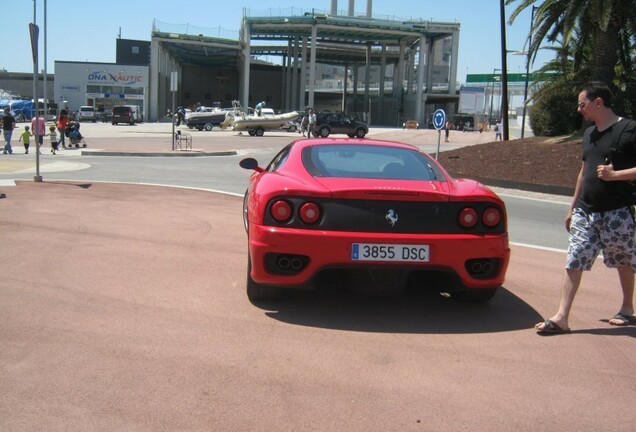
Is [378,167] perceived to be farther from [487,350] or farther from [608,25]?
[608,25]

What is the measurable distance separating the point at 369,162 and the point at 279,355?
219 cm

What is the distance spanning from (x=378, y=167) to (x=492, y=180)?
1252cm

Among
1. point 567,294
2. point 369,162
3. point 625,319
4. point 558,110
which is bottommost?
point 625,319

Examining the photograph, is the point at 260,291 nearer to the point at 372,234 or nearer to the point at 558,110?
the point at 372,234

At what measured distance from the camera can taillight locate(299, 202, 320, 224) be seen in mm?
4621

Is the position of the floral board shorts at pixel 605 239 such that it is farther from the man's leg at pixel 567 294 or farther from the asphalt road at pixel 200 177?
the asphalt road at pixel 200 177

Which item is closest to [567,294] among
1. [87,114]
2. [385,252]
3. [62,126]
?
[385,252]

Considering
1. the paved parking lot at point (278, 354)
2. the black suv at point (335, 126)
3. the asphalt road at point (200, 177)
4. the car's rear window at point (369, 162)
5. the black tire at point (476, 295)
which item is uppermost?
the black suv at point (335, 126)

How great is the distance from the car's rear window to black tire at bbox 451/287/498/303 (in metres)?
0.96

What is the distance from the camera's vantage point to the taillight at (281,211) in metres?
4.67

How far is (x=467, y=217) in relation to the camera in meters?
4.75

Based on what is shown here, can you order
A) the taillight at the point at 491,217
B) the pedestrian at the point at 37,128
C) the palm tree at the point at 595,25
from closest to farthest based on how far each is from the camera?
the taillight at the point at 491,217, the pedestrian at the point at 37,128, the palm tree at the point at 595,25

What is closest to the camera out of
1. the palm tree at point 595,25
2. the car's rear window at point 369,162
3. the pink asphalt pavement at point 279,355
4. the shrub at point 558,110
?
the pink asphalt pavement at point 279,355

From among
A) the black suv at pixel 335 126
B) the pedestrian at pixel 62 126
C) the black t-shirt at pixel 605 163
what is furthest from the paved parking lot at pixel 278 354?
the black suv at pixel 335 126
